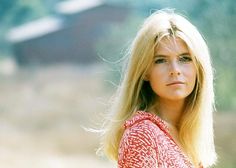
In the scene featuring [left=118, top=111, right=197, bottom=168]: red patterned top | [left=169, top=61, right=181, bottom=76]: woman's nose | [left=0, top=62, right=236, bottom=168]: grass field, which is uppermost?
[left=0, top=62, right=236, bottom=168]: grass field

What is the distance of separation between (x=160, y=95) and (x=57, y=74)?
894 centimetres

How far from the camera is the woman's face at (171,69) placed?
160 cm

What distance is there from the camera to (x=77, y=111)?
10.2m

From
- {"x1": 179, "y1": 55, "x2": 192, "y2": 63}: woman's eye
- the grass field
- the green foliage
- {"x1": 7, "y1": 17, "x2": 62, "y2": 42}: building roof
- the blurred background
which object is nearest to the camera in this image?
{"x1": 179, "y1": 55, "x2": 192, "y2": 63}: woman's eye

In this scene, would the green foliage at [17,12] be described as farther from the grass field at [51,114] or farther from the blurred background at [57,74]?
the grass field at [51,114]

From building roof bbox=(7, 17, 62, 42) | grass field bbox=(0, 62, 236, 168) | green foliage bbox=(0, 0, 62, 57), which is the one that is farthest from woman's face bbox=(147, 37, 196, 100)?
building roof bbox=(7, 17, 62, 42)

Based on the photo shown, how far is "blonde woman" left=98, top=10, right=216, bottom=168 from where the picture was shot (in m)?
1.53

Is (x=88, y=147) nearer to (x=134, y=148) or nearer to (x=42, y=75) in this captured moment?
(x=42, y=75)

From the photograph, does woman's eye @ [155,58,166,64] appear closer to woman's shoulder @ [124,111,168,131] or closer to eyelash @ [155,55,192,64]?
eyelash @ [155,55,192,64]

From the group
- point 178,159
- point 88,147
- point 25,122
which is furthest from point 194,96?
point 25,122

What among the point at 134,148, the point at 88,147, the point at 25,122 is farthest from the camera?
the point at 25,122

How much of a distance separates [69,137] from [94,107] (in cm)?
53

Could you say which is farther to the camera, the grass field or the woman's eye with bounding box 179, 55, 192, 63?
the grass field

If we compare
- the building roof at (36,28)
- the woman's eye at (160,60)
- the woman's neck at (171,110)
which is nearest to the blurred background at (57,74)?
the building roof at (36,28)
